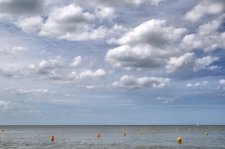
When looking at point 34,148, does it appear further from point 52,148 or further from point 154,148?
point 154,148

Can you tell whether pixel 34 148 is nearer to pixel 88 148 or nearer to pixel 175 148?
pixel 88 148

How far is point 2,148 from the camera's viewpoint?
56.5m

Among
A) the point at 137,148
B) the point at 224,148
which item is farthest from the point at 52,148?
the point at 224,148

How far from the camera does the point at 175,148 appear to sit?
56625 millimetres

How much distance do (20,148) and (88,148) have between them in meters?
12.1

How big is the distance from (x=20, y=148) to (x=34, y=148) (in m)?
2.62

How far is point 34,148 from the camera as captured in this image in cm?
5675

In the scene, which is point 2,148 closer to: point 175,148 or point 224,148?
point 175,148

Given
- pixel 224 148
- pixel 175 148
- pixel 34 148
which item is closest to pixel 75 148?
pixel 34 148

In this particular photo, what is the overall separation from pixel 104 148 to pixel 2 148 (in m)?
18.0

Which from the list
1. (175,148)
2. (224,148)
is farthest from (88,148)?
(224,148)

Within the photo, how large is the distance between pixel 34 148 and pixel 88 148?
955cm

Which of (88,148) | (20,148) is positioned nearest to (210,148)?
(88,148)

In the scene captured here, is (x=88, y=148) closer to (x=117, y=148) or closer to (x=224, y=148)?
(x=117, y=148)
